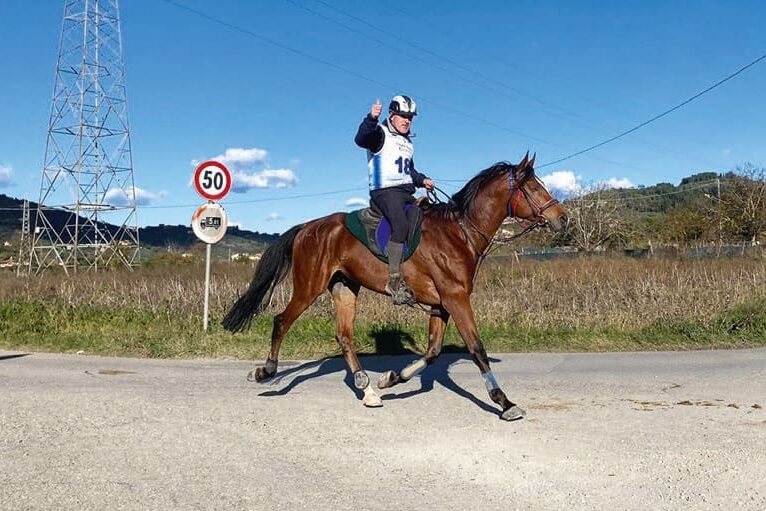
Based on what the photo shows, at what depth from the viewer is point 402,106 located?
22.5 feet

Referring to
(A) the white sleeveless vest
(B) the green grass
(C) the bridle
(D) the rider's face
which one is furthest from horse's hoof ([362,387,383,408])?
(B) the green grass

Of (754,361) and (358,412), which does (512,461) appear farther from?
(754,361)

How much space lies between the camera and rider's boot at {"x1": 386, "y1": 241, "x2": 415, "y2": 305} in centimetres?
682

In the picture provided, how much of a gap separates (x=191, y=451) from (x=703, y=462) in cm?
365

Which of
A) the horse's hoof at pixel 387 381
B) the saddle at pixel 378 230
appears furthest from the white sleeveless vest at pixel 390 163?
the horse's hoof at pixel 387 381

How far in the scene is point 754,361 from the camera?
9.35m

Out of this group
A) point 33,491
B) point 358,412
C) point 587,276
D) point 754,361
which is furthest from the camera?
point 587,276

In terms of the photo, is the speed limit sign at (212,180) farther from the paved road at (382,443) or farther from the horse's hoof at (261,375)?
the horse's hoof at (261,375)

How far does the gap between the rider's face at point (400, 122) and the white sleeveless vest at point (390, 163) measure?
0.05 m

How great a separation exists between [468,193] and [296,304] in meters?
2.24

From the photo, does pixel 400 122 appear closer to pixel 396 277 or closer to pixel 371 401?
pixel 396 277

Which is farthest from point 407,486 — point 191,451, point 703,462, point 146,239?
point 146,239

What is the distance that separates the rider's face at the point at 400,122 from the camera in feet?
22.8

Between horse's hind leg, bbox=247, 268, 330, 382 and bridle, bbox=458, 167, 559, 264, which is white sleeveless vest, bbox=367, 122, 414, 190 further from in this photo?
horse's hind leg, bbox=247, 268, 330, 382
